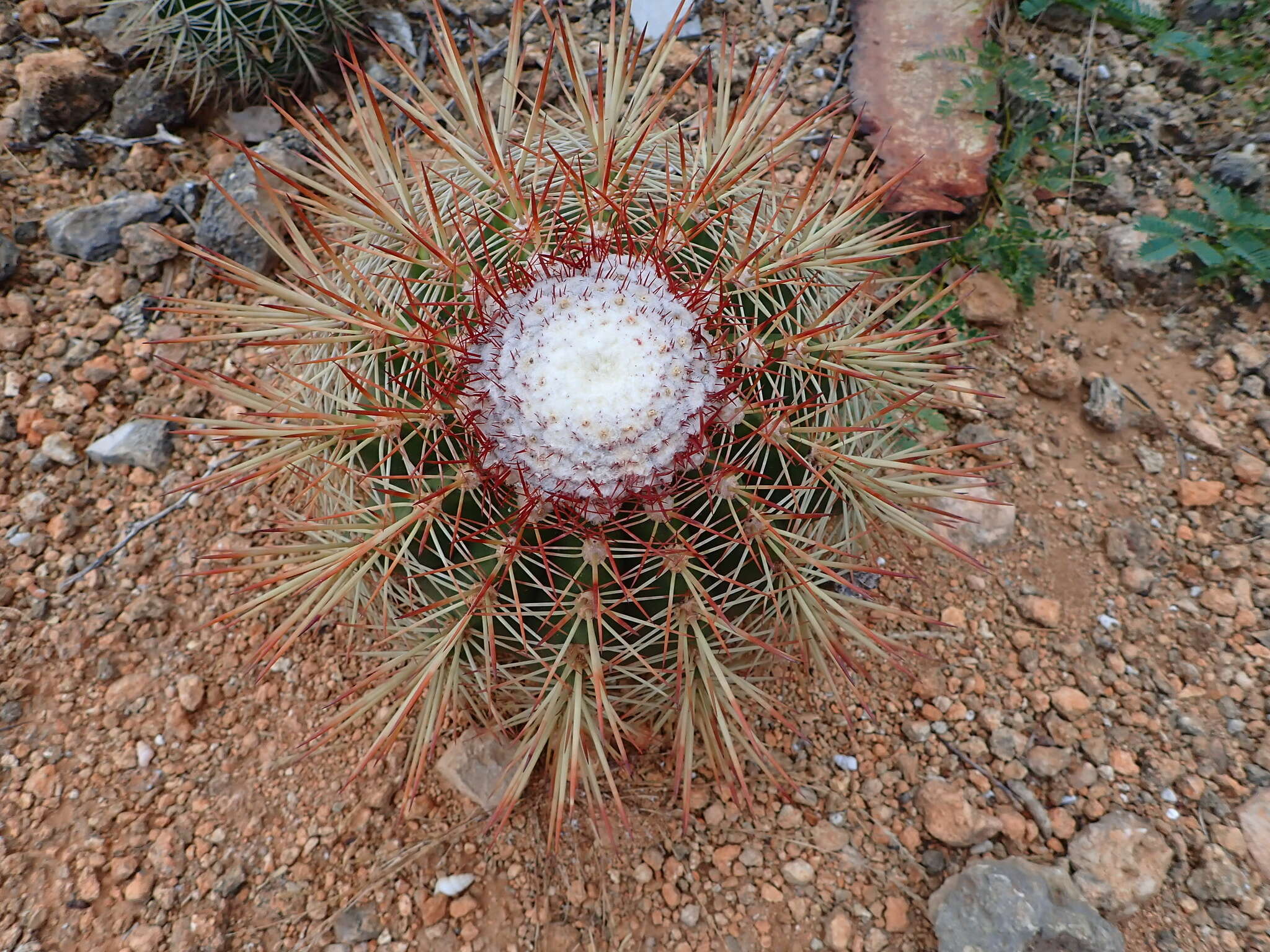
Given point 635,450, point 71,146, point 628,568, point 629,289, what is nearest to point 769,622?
point 628,568

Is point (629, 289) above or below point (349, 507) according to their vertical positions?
above

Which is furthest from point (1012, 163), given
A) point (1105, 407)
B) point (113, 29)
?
point (113, 29)

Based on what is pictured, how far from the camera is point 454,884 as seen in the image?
1.60m

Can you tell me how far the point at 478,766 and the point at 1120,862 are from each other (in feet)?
4.00

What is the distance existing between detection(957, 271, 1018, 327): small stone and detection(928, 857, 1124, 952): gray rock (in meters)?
1.31

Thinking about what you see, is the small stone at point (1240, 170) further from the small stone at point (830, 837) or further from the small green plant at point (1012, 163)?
the small stone at point (830, 837)

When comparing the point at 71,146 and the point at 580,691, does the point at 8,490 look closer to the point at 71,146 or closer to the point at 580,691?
the point at 71,146

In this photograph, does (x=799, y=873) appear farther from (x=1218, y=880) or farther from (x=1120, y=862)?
(x=1218, y=880)

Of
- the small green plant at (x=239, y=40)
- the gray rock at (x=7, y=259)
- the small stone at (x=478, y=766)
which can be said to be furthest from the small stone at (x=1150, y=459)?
the gray rock at (x=7, y=259)

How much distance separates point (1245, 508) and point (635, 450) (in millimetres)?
1643

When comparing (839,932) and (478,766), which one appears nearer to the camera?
(839,932)

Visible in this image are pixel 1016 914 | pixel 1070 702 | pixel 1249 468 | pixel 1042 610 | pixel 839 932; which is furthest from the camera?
pixel 1249 468

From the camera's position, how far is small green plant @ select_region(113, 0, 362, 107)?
2266 mm

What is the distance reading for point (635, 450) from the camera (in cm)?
112
